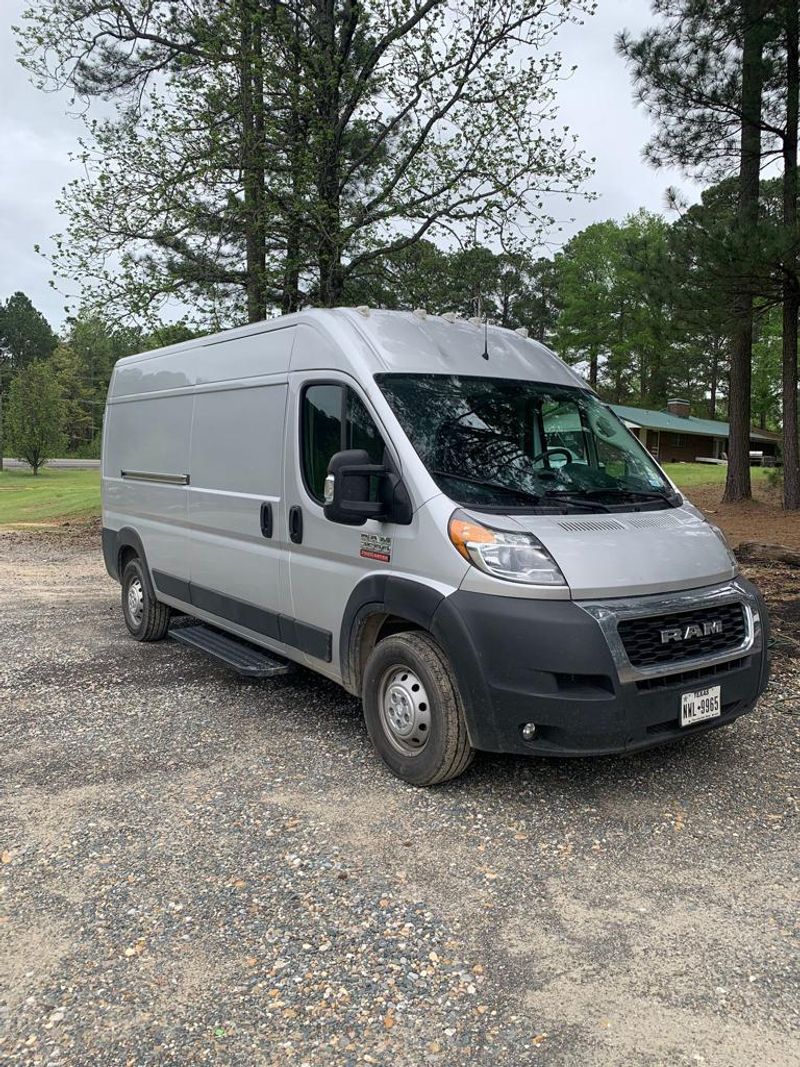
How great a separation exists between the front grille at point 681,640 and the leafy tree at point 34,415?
150ft

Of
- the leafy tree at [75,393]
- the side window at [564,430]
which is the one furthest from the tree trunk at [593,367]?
the side window at [564,430]

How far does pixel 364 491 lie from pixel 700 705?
1913 mm

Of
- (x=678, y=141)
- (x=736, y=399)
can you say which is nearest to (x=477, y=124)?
(x=678, y=141)

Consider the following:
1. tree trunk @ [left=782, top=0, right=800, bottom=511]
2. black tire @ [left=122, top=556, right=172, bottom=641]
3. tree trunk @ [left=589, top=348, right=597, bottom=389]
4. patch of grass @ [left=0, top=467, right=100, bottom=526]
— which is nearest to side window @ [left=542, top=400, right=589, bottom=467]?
black tire @ [left=122, top=556, right=172, bottom=641]

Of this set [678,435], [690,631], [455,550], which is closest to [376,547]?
[455,550]

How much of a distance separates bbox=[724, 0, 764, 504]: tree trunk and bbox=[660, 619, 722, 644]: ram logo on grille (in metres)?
10.6

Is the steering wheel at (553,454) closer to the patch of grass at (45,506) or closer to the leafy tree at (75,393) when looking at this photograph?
the patch of grass at (45,506)

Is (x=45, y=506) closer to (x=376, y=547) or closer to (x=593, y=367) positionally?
(x=376, y=547)

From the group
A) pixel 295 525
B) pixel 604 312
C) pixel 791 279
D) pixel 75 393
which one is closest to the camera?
pixel 295 525

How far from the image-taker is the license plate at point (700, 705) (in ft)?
12.3

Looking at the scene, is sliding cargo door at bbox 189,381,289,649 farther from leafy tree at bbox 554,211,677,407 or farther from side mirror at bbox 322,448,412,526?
leafy tree at bbox 554,211,677,407

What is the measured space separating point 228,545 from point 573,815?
3.02 meters

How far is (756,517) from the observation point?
52.2 ft

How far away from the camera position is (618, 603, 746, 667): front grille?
366 cm
